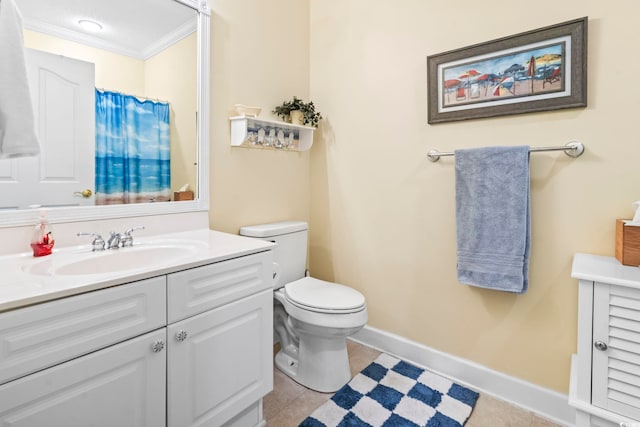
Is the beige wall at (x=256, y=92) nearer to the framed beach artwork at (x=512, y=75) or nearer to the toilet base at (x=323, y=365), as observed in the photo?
the toilet base at (x=323, y=365)

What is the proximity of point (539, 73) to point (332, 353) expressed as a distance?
1680 millimetres

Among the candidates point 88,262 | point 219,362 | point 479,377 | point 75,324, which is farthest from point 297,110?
point 479,377

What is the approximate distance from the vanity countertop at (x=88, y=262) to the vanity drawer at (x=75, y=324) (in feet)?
0.08

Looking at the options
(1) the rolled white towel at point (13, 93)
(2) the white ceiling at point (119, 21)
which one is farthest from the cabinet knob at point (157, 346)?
(2) the white ceiling at point (119, 21)

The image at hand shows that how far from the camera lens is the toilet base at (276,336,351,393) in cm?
166

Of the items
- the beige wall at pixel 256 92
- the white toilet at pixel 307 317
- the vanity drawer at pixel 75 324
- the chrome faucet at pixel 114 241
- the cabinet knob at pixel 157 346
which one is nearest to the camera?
the vanity drawer at pixel 75 324

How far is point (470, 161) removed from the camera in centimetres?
157

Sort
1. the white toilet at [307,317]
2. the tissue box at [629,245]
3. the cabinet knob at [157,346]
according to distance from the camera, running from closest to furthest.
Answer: the cabinet knob at [157,346] → the tissue box at [629,245] → the white toilet at [307,317]

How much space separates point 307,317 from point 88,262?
3.15 feet

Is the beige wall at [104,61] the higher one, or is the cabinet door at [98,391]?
the beige wall at [104,61]

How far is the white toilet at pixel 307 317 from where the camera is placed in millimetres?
1572

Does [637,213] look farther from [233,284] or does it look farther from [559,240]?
[233,284]

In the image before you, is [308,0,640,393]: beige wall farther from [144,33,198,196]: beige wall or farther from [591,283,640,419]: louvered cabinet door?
[144,33,198,196]: beige wall

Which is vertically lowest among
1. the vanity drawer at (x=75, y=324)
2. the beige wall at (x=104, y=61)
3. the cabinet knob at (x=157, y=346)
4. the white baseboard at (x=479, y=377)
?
the white baseboard at (x=479, y=377)
